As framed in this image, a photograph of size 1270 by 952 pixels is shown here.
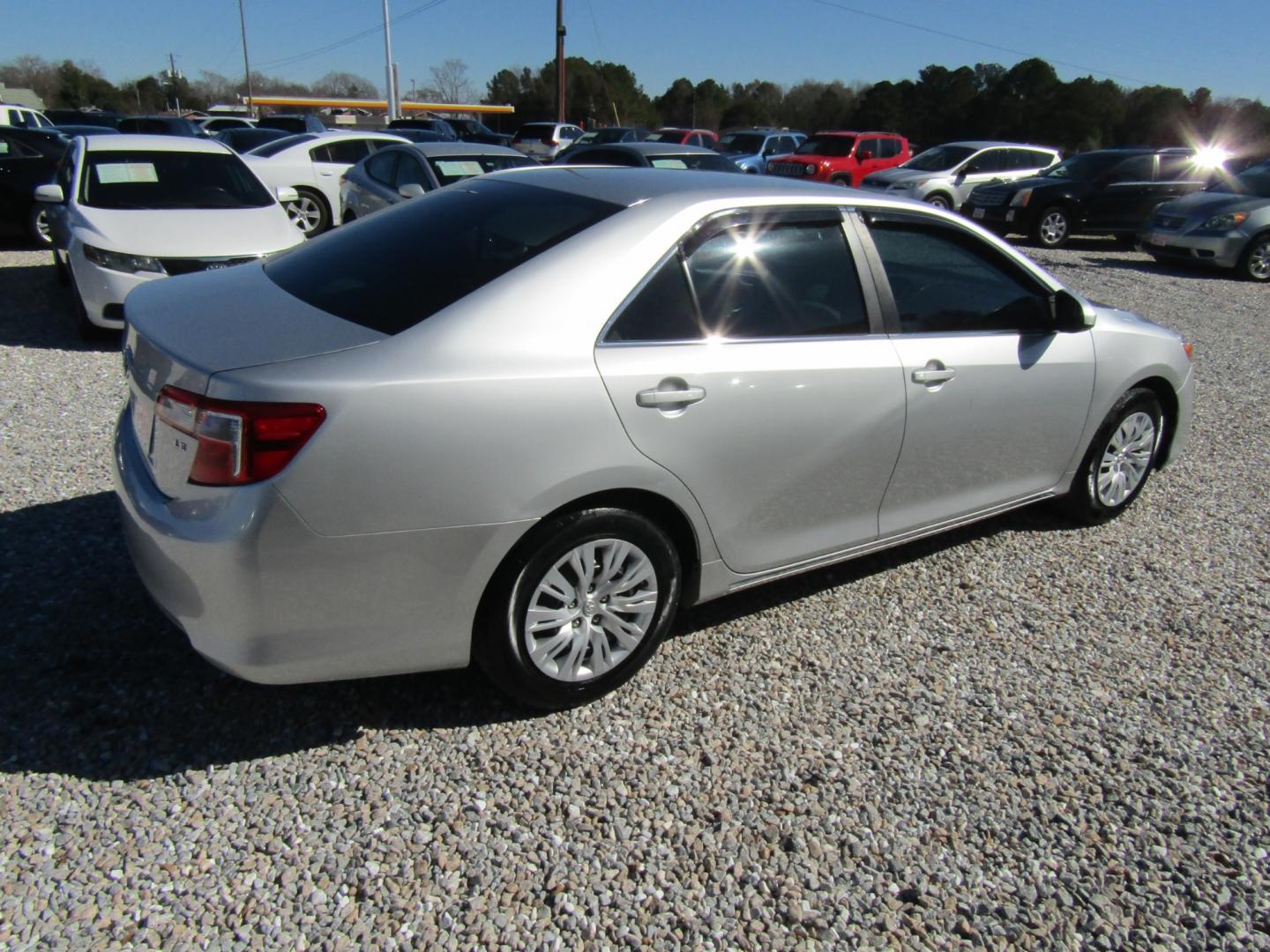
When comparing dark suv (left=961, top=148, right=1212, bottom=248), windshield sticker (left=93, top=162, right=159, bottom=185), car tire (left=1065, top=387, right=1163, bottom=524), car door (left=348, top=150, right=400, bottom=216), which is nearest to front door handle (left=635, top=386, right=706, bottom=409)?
car tire (left=1065, top=387, right=1163, bottom=524)

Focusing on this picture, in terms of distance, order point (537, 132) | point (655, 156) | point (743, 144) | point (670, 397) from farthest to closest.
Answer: point (537, 132), point (743, 144), point (655, 156), point (670, 397)

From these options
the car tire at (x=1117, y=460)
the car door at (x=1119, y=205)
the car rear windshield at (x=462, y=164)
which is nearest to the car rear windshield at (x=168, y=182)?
the car rear windshield at (x=462, y=164)

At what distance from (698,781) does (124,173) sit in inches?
298

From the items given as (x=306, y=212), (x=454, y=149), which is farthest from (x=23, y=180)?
(x=454, y=149)

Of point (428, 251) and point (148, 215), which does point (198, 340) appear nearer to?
point (428, 251)

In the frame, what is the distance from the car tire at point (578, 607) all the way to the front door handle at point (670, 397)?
34cm

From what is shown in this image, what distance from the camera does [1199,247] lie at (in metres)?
13.9

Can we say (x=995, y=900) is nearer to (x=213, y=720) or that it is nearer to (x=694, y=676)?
(x=694, y=676)

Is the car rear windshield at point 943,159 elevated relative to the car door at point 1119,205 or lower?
elevated

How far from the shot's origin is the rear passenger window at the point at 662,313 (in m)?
2.92

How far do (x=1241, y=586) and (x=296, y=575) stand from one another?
4004mm

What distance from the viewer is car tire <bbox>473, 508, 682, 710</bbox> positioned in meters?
2.79

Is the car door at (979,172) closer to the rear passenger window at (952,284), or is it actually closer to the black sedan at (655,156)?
the black sedan at (655,156)

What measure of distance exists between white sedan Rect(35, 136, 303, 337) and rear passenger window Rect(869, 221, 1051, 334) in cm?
475
